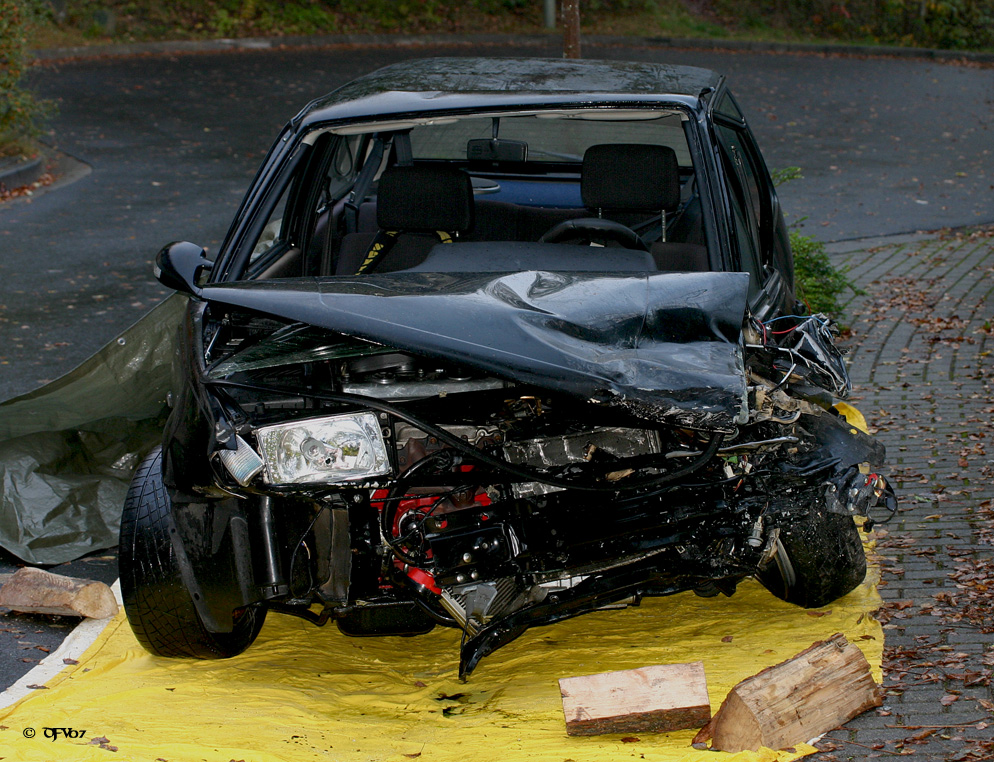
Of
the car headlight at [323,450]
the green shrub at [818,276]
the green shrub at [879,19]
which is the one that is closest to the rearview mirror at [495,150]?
the car headlight at [323,450]

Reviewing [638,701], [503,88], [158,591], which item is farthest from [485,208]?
[638,701]

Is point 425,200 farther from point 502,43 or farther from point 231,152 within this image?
point 502,43

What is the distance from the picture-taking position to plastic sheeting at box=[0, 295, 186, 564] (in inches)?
183

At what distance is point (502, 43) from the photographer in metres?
21.5

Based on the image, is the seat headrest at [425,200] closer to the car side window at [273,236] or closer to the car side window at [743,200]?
the car side window at [273,236]

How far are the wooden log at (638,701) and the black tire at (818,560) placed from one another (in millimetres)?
592

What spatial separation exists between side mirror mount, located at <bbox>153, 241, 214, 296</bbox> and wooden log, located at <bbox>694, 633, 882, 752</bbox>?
2245 millimetres

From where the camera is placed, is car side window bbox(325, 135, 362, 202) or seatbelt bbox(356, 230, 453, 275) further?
car side window bbox(325, 135, 362, 202)

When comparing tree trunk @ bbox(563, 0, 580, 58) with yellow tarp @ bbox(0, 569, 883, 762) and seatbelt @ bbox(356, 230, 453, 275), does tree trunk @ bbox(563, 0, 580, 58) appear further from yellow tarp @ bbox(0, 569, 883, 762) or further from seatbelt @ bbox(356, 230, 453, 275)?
yellow tarp @ bbox(0, 569, 883, 762)

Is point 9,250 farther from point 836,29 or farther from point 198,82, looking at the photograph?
point 836,29

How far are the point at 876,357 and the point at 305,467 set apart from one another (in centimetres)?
512

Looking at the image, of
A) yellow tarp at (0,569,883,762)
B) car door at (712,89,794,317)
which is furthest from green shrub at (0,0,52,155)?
yellow tarp at (0,569,883,762)

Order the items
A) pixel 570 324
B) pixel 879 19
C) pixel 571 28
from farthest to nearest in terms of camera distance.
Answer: pixel 879 19
pixel 571 28
pixel 570 324

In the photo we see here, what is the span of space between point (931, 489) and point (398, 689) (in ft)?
9.26
